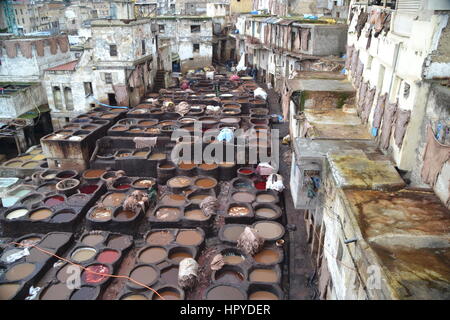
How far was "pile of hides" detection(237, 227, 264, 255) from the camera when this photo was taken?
45.2 feet

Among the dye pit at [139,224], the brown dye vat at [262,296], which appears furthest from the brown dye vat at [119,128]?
the brown dye vat at [262,296]

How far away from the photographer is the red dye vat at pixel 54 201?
61.2 feet

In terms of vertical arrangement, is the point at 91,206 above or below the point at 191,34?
below

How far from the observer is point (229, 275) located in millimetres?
13312

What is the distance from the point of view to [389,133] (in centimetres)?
1149

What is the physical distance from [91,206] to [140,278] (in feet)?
22.2

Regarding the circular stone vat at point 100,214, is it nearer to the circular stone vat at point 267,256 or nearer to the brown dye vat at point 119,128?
the circular stone vat at point 267,256

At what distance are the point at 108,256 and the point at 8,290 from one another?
11.9 feet

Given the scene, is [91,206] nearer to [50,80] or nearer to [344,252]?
[344,252]

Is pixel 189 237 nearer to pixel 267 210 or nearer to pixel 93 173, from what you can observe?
pixel 267 210

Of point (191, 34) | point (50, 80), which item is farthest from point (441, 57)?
point (191, 34)

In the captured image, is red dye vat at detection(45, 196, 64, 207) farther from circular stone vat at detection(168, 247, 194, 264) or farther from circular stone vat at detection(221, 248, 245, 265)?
circular stone vat at detection(221, 248, 245, 265)

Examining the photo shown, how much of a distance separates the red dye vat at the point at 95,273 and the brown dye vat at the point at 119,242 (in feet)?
4.26

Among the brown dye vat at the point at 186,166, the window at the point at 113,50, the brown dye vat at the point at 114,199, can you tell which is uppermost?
the window at the point at 113,50
